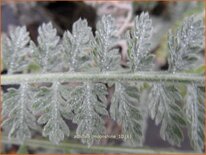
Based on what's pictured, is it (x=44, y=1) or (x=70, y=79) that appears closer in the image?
(x=70, y=79)

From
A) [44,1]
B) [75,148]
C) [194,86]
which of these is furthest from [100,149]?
[44,1]

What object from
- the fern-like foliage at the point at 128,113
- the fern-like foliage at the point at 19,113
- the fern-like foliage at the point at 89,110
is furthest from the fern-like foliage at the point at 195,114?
the fern-like foliage at the point at 19,113

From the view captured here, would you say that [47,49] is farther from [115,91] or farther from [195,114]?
[195,114]

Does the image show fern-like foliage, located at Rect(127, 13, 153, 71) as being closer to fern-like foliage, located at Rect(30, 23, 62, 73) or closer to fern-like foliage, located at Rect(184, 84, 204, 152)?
fern-like foliage, located at Rect(184, 84, 204, 152)

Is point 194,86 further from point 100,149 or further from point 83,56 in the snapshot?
point 100,149

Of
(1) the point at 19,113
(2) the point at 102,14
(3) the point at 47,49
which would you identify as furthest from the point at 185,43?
(2) the point at 102,14

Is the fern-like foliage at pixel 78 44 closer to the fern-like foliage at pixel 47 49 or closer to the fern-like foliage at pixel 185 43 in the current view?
the fern-like foliage at pixel 47 49

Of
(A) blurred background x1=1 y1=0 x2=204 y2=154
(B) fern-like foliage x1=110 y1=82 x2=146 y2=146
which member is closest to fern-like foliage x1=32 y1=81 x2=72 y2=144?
(B) fern-like foliage x1=110 y1=82 x2=146 y2=146
